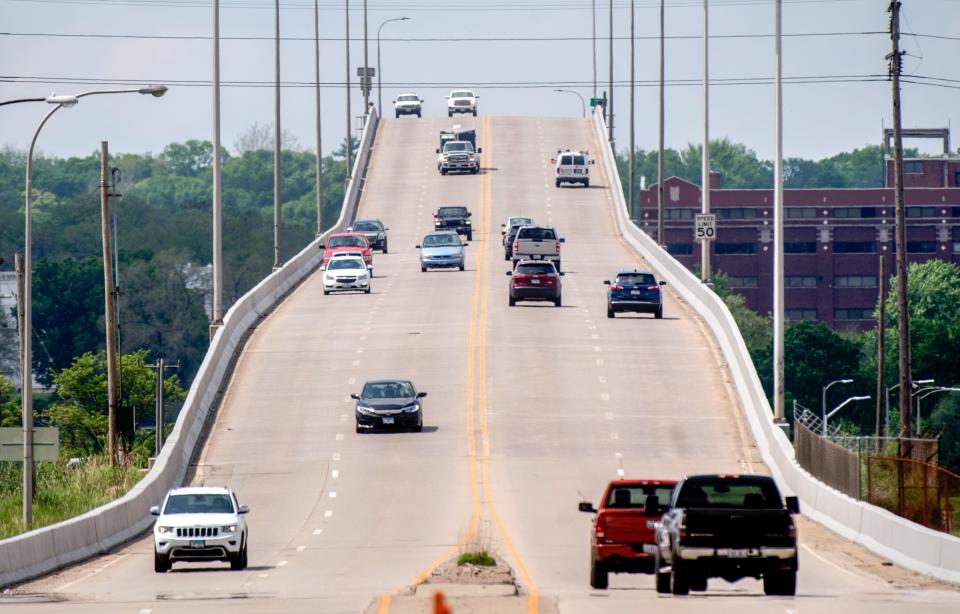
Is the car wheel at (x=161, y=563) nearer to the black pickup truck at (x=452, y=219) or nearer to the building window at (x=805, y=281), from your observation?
the black pickup truck at (x=452, y=219)

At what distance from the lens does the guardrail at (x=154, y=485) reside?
32000 mm

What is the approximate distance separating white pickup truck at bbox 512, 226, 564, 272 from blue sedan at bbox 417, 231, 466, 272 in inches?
125

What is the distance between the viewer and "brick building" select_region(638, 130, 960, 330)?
189m

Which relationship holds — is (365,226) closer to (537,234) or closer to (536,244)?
(537,234)

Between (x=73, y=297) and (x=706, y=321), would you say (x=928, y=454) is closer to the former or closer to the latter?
(x=706, y=321)

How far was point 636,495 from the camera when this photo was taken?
1190 inches

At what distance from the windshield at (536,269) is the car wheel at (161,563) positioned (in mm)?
40357

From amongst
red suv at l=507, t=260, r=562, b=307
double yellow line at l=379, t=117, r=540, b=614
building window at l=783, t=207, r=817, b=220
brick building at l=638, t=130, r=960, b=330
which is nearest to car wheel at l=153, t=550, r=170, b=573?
double yellow line at l=379, t=117, r=540, b=614

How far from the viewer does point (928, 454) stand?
39.8 m

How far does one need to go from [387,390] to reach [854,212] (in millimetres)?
140752

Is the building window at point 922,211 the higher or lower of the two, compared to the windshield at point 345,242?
higher

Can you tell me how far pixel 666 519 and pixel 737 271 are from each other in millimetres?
169782

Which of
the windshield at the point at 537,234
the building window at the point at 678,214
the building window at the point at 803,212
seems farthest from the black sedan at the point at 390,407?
the building window at the point at 678,214

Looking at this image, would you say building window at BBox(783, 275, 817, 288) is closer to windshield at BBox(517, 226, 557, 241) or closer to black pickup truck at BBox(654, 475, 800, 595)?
windshield at BBox(517, 226, 557, 241)
